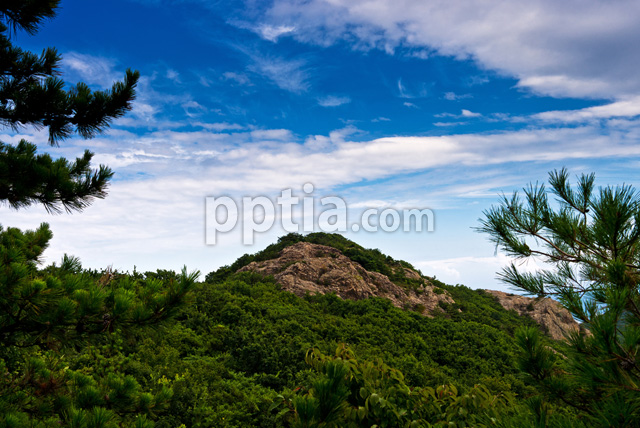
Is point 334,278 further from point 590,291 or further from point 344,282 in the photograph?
point 590,291

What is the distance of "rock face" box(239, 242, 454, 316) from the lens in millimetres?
14398

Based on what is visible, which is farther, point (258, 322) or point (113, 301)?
point (258, 322)

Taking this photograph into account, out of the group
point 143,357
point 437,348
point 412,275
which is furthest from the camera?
point 412,275

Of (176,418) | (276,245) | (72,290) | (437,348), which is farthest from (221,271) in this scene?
(72,290)

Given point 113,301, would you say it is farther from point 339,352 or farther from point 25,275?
point 339,352

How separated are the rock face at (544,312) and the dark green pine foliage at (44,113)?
666 inches

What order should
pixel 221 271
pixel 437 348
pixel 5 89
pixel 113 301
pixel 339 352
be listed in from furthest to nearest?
pixel 221 271, pixel 437 348, pixel 5 89, pixel 339 352, pixel 113 301

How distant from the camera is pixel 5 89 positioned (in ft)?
15.3

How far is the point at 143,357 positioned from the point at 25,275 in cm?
447

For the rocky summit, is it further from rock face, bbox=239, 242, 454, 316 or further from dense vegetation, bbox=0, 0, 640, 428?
dense vegetation, bbox=0, 0, 640, 428

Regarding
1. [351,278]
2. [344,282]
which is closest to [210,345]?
[344,282]

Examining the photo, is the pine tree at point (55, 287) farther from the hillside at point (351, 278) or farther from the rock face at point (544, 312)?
the rock face at point (544, 312)

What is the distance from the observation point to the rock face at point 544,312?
1781 centimetres

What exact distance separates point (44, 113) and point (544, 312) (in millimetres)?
21594
